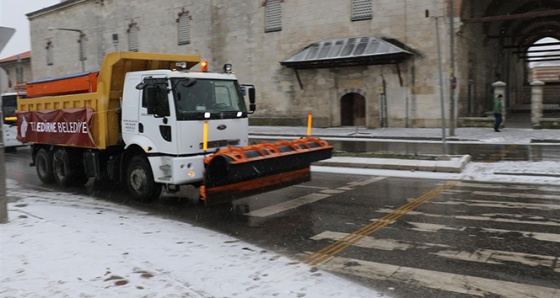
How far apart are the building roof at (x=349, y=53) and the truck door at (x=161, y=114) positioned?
60.9ft

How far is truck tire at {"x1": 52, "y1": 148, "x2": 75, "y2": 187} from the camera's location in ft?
37.8

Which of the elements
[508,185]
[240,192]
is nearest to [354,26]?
[508,185]

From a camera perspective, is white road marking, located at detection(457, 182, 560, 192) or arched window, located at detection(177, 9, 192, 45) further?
arched window, located at detection(177, 9, 192, 45)

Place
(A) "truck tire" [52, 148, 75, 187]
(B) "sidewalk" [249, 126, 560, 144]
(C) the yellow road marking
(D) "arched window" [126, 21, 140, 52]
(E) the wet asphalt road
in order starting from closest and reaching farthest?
(E) the wet asphalt road → (C) the yellow road marking → (A) "truck tire" [52, 148, 75, 187] → (B) "sidewalk" [249, 126, 560, 144] → (D) "arched window" [126, 21, 140, 52]

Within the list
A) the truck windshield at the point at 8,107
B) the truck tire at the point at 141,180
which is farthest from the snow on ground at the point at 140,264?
the truck windshield at the point at 8,107

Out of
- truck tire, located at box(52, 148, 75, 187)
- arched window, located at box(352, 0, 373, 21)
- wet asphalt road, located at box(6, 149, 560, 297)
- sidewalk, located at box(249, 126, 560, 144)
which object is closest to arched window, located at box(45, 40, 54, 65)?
sidewalk, located at box(249, 126, 560, 144)

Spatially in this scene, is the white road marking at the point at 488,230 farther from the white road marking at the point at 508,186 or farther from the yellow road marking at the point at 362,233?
the white road marking at the point at 508,186

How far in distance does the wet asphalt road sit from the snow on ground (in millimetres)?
467

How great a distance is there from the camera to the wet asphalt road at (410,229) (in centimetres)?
Answer: 509

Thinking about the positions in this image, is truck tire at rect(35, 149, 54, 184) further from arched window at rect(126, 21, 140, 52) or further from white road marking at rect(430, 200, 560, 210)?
arched window at rect(126, 21, 140, 52)

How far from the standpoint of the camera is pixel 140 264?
551cm

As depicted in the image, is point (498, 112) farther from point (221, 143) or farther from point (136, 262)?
point (136, 262)

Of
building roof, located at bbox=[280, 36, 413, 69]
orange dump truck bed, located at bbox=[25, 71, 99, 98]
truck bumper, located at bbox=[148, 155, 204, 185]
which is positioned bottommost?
truck bumper, located at bbox=[148, 155, 204, 185]

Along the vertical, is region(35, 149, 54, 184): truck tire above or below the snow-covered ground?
above
